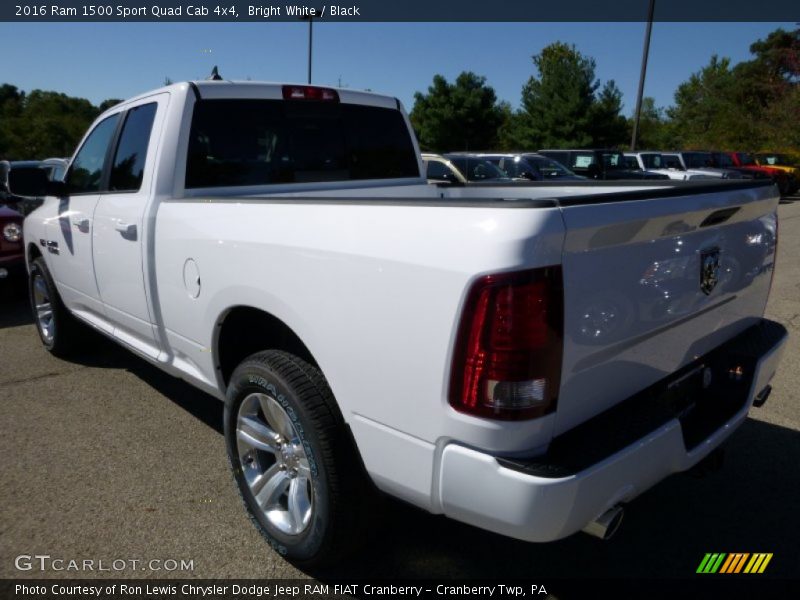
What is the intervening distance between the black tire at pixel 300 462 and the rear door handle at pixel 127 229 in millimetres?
1147

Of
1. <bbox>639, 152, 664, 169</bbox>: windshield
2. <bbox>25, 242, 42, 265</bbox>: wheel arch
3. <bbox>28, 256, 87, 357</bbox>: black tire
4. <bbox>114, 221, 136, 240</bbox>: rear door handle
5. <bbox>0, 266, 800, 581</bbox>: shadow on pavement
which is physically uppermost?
<bbox>639, 152, 664, 169</bbox>: windshield

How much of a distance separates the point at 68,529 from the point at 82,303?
1848 millimetres

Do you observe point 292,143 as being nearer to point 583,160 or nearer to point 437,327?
point 437,327

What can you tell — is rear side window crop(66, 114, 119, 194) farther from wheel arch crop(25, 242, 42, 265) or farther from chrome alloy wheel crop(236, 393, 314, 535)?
chrome alloy wheel crop(236, 393, 314, 535)

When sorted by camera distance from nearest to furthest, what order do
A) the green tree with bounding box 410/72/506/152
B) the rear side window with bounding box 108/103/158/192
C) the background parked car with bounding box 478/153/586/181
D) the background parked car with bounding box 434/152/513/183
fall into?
the rear side window with bounding box 108/103/158/192 → the background parked car with bounding box 434/152/513/183 → the background parked car with bounding box 478/153/586/181 → the green tree with bounding box 410/72/506/152

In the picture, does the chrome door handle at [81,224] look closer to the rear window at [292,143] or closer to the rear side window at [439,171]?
the rear window at [292,143]

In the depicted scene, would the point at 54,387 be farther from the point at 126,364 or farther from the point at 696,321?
the point at 696,321

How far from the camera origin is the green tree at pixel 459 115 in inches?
1758

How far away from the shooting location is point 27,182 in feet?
13.0

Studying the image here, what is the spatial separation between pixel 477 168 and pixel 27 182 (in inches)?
431

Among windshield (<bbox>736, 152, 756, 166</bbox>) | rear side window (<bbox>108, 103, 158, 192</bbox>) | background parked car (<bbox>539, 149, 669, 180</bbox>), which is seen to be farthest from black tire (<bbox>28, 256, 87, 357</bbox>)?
windshield (<bbox>736, 152, 756, 166</bbox>)

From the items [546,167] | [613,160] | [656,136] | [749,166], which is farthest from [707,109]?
[546,167]

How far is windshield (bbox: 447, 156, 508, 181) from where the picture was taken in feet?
44.9

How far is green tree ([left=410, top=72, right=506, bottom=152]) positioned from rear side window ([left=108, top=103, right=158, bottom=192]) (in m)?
41.4
